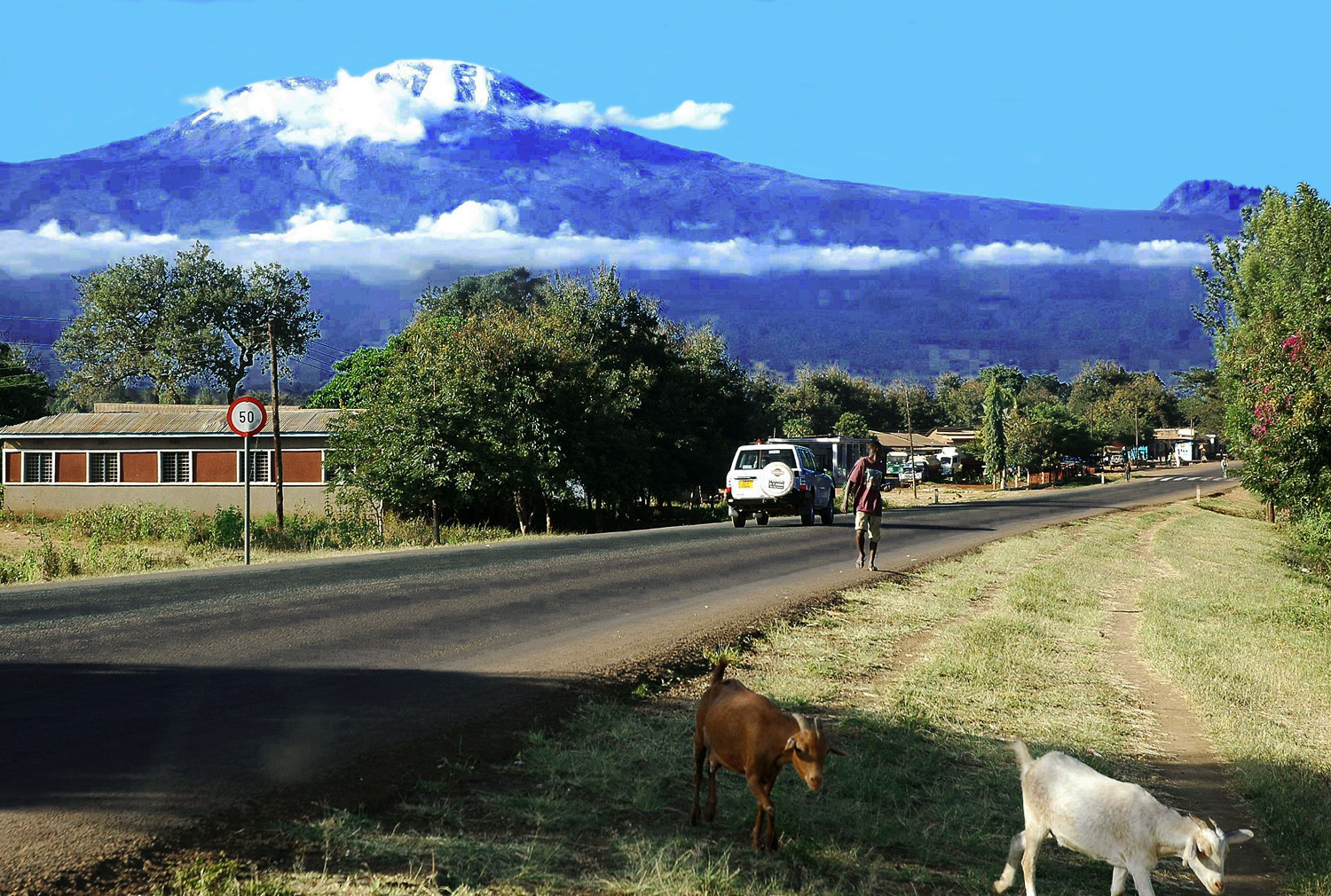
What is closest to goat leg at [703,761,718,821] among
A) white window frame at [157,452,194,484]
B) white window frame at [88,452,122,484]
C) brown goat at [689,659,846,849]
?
brown goat at [689,659,846,849]

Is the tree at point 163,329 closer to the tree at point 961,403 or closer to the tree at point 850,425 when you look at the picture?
the tree at point 850,425

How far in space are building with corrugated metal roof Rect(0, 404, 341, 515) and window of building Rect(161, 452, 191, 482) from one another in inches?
1.6

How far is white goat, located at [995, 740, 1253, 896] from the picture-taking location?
4.34m

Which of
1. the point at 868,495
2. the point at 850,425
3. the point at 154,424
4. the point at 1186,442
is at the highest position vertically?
the point at 154,424

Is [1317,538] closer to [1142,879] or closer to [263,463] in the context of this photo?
[1142,879]

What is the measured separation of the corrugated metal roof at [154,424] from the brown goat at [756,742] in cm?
4729

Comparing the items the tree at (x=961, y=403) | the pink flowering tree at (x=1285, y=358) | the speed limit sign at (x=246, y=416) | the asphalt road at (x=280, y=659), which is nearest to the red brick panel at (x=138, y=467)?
the speed limit sign at (x=246, y=416)

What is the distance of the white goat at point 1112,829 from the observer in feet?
14.2

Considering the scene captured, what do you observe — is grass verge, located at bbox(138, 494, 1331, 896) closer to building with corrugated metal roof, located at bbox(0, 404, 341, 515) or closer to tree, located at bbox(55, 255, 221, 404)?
building with corrugated metal roof, located at bbox(0, 404, 341, 515)

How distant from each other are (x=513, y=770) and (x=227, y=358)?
9573 centimetres

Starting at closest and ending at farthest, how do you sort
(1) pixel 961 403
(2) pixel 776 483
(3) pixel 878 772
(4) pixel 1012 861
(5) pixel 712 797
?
(4) pixel 1012 861
(5) pixel 712 797
(3) pixel 878 772
(2) pixel 776 483
(1) pixel 961 403

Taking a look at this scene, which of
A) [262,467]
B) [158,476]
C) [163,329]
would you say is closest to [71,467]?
[158,476]

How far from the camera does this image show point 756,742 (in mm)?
4918

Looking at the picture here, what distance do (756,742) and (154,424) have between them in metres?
53.1
